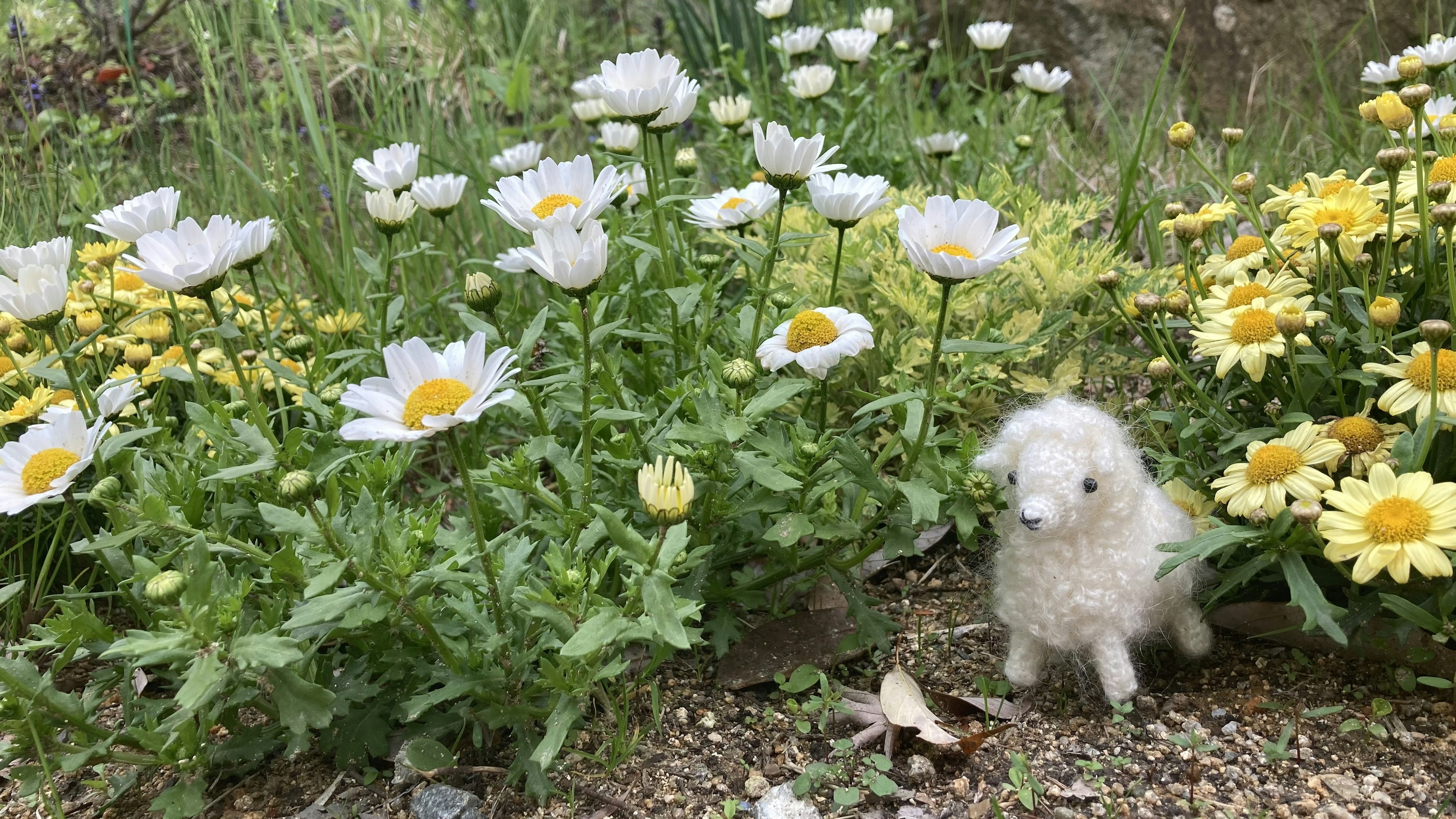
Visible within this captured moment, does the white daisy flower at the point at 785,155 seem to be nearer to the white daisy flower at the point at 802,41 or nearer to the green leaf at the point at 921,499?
the green leaf at the point at 921,499

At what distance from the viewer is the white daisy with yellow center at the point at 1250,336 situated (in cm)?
177

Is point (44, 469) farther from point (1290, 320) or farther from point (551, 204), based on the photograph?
point (1290, 320)

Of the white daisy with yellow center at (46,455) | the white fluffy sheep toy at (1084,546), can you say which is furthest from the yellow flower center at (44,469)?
the white fluffy sheep toy at (1084,546)

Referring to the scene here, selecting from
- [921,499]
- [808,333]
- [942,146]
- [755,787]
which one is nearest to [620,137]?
[942,146]

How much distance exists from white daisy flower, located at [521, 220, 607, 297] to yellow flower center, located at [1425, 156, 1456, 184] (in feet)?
4.52

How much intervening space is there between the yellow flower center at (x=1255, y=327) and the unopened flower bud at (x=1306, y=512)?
335 mm

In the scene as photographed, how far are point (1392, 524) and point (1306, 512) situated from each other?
0.13 m

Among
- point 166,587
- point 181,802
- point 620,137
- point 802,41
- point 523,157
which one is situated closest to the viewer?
point 166,587

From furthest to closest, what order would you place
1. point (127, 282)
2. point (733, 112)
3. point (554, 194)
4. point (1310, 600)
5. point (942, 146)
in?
point (942, 146) → point (733, 112) → point (127, 282) → point (554, 194) → point (1310, 600)

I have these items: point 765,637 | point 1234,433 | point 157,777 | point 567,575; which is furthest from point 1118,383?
point 157,777

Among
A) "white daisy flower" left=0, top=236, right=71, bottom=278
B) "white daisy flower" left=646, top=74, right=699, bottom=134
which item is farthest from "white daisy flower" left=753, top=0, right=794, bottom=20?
"white daisy flower" left=0, top=236, right=71, bottom=278

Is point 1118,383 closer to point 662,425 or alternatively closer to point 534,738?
point 662,425

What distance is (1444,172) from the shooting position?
186 cm

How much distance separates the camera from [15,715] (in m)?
1.63
